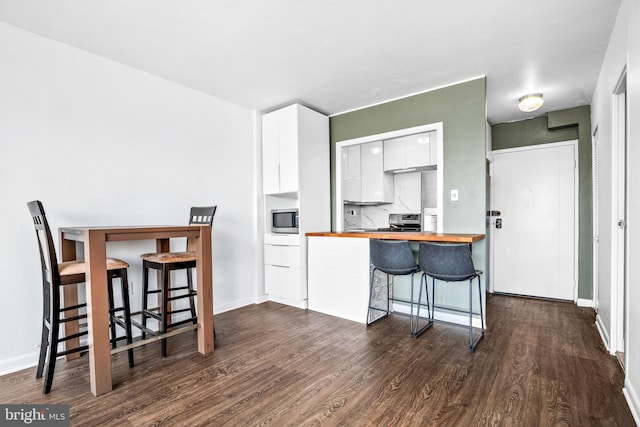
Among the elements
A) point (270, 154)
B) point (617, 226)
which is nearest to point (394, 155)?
point (270, 154)

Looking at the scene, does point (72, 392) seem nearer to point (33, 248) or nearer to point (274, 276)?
point (33, 248)

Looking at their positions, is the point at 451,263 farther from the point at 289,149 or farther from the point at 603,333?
the point at 289,149

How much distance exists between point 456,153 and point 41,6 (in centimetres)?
347

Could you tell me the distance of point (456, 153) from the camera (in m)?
3.24

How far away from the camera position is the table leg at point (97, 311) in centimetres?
191

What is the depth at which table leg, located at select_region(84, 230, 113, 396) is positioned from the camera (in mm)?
1909

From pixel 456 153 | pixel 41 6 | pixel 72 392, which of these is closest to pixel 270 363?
pixel 72 392

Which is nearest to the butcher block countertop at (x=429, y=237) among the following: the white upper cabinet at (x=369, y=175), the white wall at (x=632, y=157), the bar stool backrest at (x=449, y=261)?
the bar stool backrest at (x=449, y=261)

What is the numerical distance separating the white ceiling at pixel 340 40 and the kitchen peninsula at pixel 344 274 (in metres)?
1.54

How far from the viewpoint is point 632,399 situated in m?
1.70

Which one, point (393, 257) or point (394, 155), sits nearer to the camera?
point (393, 257)

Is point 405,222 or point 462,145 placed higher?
point 462,145

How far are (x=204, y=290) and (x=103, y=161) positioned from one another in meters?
1.42

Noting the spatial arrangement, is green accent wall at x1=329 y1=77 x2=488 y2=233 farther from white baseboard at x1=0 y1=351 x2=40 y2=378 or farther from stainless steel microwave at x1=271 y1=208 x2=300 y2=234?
white baseboard at x1=0 y1=351 x2=40 y2=378
